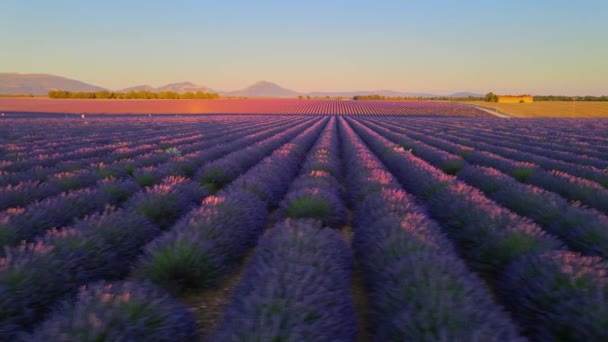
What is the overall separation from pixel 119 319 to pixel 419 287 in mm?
1756

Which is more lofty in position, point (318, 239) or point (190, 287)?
point (318, 239)

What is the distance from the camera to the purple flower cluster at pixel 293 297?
2.24m

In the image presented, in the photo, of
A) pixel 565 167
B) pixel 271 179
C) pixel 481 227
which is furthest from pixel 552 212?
pixel 565 167

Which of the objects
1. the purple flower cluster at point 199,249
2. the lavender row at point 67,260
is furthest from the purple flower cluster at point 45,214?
the purple flower cluster at point 199,249

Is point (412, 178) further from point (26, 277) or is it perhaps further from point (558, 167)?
point (26, 277)

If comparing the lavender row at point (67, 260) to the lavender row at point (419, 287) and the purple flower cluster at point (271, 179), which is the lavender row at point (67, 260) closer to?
the purple flower cluster at point (271, 179)

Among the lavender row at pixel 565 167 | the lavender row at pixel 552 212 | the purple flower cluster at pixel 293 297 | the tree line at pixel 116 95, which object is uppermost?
the tree line at pixel 116 95

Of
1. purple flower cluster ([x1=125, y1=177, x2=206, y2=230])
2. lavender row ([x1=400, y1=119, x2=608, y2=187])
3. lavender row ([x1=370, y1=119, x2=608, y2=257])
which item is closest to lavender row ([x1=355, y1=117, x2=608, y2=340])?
lavender row ([x1=370, y1=119, x2=608, y2=257])

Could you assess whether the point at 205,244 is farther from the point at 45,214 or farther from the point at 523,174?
the point at 523,174

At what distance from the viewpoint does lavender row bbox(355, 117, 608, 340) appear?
2561 mm

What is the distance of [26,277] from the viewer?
9.82 feet

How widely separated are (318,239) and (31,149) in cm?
1262

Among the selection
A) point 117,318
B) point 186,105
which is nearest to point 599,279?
point 117,318

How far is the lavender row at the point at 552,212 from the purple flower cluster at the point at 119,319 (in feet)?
12.0
